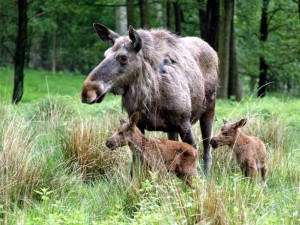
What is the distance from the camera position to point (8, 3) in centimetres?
2138

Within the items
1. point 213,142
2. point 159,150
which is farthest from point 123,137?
point 213,142

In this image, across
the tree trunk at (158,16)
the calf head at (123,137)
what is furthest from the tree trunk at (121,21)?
the calf head at (123,137)

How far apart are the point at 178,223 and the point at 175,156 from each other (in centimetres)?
175

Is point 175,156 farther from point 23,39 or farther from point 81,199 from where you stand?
point 23,39

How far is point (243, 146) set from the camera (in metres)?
7.63

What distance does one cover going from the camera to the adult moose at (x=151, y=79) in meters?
6.57

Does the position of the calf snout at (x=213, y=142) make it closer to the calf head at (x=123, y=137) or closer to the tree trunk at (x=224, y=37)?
the calf head at (x=123, y=137)

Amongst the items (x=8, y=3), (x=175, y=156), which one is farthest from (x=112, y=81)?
(x=8, y=3)

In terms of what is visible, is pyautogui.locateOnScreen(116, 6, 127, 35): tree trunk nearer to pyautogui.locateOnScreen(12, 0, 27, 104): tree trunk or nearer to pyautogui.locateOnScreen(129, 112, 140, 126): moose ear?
pyautogui.locateOnScreen(12, 0, 27, 104): tree trunk

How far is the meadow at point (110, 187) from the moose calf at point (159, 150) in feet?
0.55

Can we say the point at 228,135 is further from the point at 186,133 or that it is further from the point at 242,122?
the point at 186,133

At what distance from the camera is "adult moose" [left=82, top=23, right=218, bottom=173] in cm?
657

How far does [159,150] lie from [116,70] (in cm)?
105

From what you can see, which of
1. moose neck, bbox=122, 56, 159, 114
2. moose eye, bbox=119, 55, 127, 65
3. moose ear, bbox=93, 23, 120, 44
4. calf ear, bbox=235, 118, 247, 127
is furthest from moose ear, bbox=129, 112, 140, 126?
calf ear, bbox=235, 118, 247, 127
